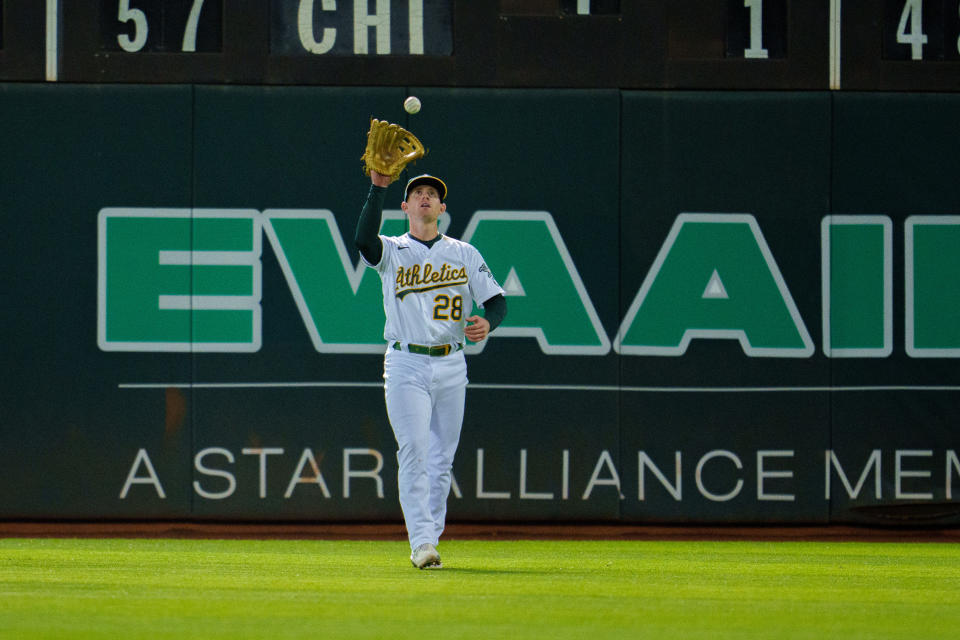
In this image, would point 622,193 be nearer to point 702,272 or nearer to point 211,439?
point 702,272

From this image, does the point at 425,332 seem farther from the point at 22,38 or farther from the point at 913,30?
the point at 913,30

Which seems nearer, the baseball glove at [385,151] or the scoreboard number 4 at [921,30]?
the baseball glove at [385,151]

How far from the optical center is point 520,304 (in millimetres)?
8914

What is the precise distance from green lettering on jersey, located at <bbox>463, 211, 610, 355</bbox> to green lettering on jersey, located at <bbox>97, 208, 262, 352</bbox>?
1.56 meters

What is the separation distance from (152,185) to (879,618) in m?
5.72

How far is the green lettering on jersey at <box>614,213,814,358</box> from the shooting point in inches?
352

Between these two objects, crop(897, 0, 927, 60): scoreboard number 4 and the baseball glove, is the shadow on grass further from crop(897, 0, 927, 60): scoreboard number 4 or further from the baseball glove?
crop(897, 0, 927, 60): scoreboard number 4

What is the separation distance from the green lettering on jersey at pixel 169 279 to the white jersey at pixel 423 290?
2705 mm

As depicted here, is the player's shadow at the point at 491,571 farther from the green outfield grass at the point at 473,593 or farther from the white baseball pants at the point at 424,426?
the white baseball pants at the point at 424,426

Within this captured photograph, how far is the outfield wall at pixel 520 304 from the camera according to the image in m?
8.88

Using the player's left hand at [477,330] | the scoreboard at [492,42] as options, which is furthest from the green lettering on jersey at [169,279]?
the player's left hand at [477,330]

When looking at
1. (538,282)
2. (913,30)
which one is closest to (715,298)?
(538,282)

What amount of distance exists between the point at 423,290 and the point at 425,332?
0.21 meters

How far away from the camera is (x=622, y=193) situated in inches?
354
